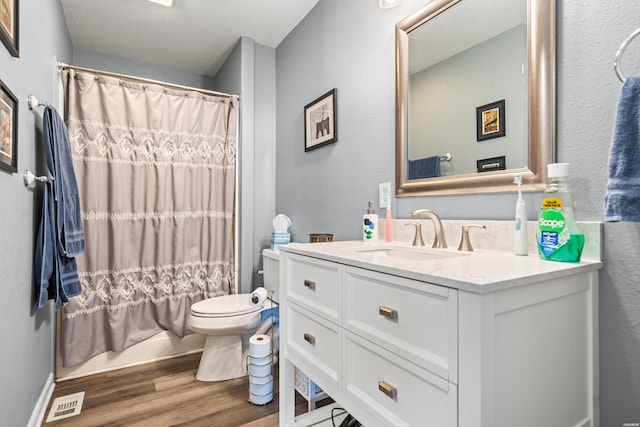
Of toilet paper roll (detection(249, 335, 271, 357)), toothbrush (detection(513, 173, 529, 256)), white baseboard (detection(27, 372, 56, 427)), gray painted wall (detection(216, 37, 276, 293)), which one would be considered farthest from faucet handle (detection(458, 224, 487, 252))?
white baseboard (detection(27, 372, 56, 427))

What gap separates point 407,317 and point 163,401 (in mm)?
1654

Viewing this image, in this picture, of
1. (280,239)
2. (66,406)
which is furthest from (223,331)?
(66,406)

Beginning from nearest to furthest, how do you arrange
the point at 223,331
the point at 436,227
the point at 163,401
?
the point at 436,227 < the point at 163,401 < the point at 223,331

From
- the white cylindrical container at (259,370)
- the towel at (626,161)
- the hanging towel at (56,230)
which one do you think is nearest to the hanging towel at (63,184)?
the hanging towel at (56,230)

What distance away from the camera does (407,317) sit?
820 mm

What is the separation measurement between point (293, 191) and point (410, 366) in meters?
1.82

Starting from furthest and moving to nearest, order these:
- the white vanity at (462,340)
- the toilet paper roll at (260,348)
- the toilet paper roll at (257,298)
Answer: the toilet paper roll at (257,298) → the toilet paper roll at (260,348) → the white vanity at (462,340)

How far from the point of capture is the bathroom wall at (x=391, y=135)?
2.86 feet

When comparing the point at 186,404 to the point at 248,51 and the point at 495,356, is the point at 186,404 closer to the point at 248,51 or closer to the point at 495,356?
the point at 495,356

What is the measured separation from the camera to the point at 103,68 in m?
2.82

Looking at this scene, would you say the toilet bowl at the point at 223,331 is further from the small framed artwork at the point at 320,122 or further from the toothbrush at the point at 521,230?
the toothbrush at the point at 521,230

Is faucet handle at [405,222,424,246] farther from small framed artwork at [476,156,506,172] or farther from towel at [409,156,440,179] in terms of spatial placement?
small framed artwork at [476,156,506,172]

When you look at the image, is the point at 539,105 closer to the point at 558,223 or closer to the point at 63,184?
the point at 558,223

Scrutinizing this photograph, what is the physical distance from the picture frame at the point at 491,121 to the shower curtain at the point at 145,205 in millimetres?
1895
